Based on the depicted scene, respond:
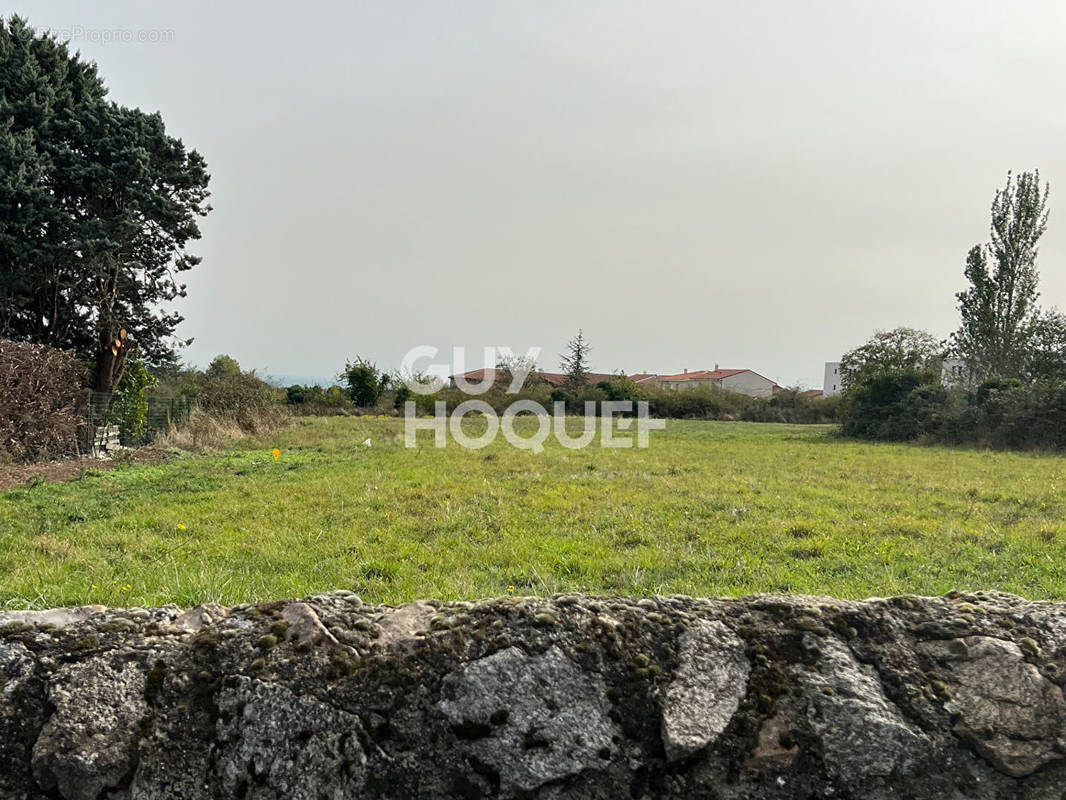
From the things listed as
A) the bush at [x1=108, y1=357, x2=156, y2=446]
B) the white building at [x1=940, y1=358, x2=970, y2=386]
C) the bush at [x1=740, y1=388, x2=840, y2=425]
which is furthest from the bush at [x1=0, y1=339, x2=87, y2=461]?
the bush at [x1=740, y1=388, x2=840, y2=425]

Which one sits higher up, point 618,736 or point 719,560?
point 618,736

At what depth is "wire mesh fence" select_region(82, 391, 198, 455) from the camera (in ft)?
47.8

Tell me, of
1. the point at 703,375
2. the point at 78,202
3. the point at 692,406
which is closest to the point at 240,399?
the point at 78,202

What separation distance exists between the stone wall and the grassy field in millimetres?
2079

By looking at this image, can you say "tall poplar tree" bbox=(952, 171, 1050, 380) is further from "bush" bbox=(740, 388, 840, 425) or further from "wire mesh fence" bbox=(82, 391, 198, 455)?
"wire mesh fence" bbox=(82, 391, 198, 455)

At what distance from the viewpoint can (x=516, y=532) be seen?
635 cm

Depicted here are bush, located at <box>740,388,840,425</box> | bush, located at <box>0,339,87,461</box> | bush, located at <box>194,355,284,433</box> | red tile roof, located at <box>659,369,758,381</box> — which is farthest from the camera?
red tile roof, located at <box>659,369,758,381</box>

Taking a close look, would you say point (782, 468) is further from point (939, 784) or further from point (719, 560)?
point (939, 784)

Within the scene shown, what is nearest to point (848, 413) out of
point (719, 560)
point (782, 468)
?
point (782, 468)

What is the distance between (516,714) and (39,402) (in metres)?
14.6

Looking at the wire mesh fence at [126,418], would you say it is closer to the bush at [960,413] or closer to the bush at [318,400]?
the bush at [318,400]

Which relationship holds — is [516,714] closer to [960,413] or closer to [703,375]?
[960,413]

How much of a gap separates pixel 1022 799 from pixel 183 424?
20.3 meters

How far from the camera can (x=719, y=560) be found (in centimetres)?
524
